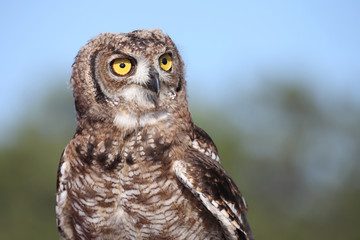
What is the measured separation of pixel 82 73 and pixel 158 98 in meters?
0.64

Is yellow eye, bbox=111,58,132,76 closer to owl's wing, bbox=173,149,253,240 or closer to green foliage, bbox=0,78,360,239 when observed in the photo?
owl's wing, bbox=173,149,253,240

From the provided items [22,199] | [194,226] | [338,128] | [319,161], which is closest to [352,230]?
[319,161]

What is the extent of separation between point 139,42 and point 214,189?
1294 mm

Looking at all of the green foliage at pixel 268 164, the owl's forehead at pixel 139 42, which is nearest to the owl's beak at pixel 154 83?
the owl's forehead at pixel 139 42

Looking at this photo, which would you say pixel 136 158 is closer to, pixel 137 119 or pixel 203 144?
pixel 137 119

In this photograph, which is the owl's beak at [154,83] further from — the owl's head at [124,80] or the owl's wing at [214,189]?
the owl's wing at [214,189]

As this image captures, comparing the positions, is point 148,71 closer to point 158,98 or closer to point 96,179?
point 158,98

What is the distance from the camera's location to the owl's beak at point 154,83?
12.6 feet

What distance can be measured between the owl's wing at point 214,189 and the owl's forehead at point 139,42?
869mm

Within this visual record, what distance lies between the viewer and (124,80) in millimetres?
3896

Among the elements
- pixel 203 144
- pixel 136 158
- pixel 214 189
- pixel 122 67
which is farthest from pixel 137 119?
pixel 214 189

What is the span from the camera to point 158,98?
4.01m

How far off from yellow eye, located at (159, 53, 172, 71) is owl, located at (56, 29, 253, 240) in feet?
0.04

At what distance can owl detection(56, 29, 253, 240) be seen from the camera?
384 centimetres
